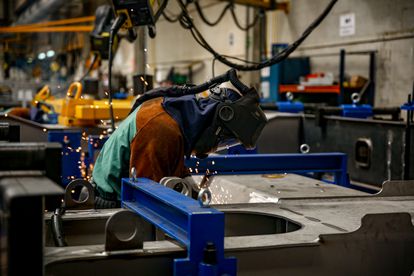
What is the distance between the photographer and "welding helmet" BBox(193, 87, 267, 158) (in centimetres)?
265

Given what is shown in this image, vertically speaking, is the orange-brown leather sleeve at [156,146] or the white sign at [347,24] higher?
the white sign at [347,24]

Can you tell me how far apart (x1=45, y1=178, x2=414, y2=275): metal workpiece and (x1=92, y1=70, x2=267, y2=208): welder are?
0.41 meters

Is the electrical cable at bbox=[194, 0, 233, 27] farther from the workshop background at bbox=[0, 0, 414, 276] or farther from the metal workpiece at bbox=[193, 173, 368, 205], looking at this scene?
the metal workpiece at bbox=[193, 173, 368, 205]

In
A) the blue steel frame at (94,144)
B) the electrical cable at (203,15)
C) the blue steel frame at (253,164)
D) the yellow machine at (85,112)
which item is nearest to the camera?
the blue steel frame at (253,164)

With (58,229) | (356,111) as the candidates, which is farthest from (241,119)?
(356,111)

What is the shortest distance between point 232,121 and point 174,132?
26cm

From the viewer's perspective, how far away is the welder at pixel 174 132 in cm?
261

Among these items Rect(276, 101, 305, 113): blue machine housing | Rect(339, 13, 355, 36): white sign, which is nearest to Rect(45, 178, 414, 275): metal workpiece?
Rect(276, 101, 305, 113): blue machine housing

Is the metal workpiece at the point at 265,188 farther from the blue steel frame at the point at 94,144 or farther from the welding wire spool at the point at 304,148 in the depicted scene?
the blue steel frame at the point at 94,144

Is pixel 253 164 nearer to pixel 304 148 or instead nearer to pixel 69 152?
pixel 304 148

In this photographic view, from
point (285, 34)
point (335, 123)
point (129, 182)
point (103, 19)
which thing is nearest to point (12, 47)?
point (285, 34)

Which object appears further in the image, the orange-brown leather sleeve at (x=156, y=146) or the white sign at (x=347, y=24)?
the white sign at (x=347, y=24)

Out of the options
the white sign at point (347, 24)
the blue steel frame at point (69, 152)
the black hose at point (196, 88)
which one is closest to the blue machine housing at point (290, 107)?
the blue steel frame at point (69, 152)

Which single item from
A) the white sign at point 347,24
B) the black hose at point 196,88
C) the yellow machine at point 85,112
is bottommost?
the yellow machine at point 85,112
